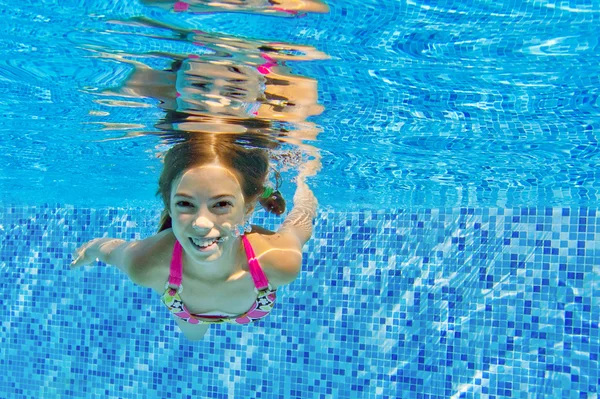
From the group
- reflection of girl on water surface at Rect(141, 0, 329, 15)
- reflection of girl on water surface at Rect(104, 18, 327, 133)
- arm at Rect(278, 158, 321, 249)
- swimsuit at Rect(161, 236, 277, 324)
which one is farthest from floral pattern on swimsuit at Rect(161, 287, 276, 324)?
reflection of girl on water surface at Rect(141, 0, 329, 15)

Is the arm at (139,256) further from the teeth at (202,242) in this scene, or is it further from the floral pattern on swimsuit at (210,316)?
the teeth at (202,242)

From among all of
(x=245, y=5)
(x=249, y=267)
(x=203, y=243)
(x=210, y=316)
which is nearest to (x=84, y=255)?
(x=210, y=316)

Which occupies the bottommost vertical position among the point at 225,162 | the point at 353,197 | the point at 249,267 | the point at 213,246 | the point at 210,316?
the point at 210,316

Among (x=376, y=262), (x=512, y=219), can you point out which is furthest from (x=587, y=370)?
(x=376, y=262)

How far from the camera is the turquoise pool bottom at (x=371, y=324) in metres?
8.48

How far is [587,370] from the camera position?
812 cm

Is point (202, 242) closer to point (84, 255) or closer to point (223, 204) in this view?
point (223, 204)

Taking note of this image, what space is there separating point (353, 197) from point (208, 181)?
5.96 meters

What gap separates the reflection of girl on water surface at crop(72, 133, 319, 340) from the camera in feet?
14.1

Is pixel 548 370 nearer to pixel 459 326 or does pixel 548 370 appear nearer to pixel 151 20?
pixel 459 326

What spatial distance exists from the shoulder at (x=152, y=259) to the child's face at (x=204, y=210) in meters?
0.77

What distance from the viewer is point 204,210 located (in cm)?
426

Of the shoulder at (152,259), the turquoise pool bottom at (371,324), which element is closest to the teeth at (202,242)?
the shoulder at (152,259)

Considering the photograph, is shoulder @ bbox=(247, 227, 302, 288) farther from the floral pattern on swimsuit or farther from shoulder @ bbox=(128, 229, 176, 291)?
shoulder @ bbox=(128, 229, 176, 291)
